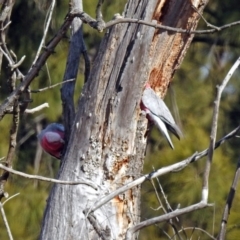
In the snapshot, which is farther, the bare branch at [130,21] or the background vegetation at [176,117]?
the background vegetation at [176,117]

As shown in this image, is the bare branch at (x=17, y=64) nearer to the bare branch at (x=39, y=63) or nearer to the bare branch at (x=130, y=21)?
the bare branch at (x=39, y=63)

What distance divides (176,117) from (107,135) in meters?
2.99

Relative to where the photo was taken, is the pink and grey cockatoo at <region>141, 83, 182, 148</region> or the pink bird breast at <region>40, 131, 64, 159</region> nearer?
the pink and grey cockatoo at <region>141, 83, 182, 148</region>

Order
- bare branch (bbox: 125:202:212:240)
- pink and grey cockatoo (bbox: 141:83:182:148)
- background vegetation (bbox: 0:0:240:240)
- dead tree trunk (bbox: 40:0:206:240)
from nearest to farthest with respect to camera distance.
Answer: bare branch (bbox: 125:202:212:240)
dead tree trunk (bbox: 40:0:206:240)
pink and grey cockatoo (bbox: 141:83:182:148)
background vegetation (bbox: 0:0:240:240)

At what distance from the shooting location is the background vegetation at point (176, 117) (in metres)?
4.05

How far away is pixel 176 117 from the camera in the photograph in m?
5.36

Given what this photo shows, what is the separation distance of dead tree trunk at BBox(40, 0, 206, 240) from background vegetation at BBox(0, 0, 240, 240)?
141 centimetres

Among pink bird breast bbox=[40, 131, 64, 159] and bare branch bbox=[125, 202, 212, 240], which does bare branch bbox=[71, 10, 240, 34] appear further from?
pink bird breast bbox=[40, 131, 64, 159]

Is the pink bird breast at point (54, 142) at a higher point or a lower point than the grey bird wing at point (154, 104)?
lower

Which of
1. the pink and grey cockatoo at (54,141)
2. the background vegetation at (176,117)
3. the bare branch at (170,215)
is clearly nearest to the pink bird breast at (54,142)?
the pink and grey cockatoo at (54,141)

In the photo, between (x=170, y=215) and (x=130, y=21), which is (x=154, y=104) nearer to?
(x=130, y=21)

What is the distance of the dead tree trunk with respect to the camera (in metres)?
2.38

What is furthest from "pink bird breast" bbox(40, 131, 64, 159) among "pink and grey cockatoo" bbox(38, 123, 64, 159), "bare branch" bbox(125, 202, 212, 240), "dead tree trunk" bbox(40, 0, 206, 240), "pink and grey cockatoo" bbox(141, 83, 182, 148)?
"bare branch" bbox(125, 202, 212, 240)

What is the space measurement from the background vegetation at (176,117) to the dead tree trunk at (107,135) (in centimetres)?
141
